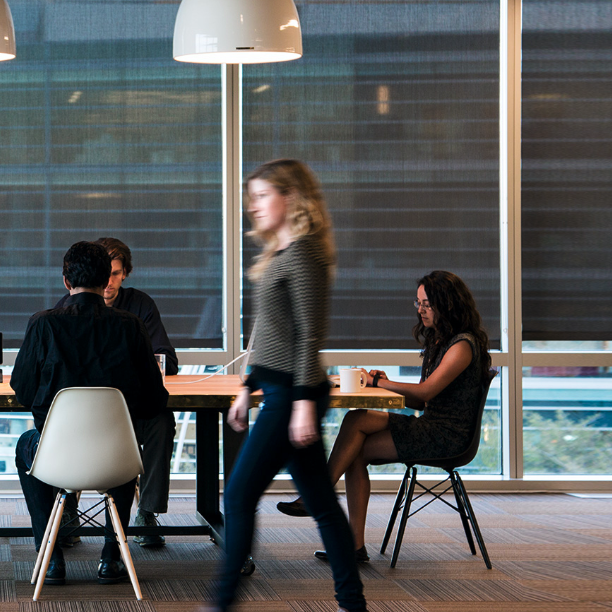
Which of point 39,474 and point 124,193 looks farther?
point 124,193

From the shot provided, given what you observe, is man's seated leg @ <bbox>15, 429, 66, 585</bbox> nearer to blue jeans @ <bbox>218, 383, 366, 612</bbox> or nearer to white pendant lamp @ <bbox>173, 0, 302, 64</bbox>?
blue jeans @ <bbox>218, 383, 366, 612</bbox>

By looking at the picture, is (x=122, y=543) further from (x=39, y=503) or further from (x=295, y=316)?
(x=295, y=316)

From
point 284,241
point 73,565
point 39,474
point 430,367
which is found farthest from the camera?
point 430,367

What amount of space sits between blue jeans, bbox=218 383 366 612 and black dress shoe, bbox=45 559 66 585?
3.70ft

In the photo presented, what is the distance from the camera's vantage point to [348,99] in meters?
4.95

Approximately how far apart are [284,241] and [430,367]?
1515 millimetres

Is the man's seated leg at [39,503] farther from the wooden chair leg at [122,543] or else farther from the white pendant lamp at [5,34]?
the white pendant lamp at [5,34]

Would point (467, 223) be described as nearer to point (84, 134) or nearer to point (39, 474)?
point (84, 134)

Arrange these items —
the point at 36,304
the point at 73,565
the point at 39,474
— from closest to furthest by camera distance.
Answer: the point at 39,474 < the point at 73,565 < the point at 36,304

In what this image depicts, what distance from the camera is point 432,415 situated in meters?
3.51

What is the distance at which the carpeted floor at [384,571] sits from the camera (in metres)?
2.91

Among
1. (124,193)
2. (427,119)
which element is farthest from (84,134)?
(427,119)

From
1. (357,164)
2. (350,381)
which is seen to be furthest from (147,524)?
(357,164)

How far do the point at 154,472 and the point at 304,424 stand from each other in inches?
67.5
